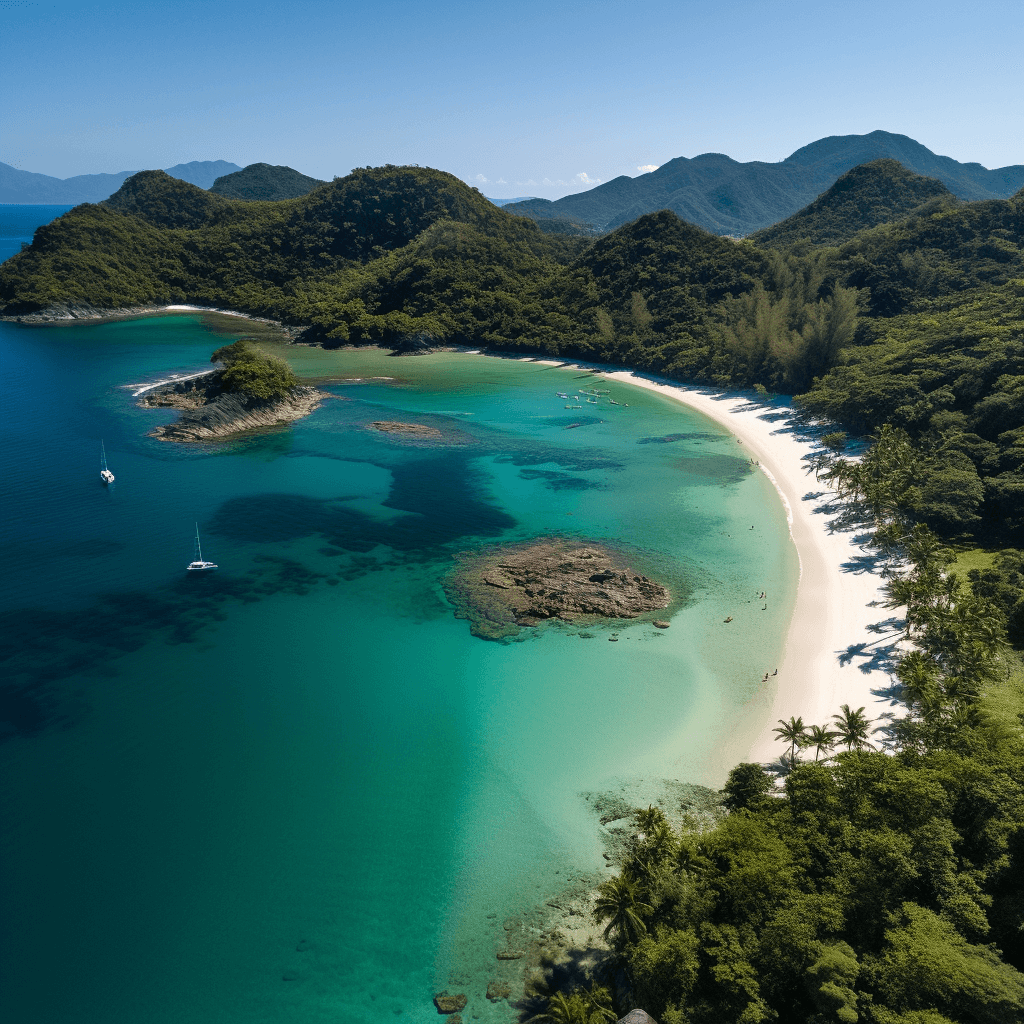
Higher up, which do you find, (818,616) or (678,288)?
(678,288)

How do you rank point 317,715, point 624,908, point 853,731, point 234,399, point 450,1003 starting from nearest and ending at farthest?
point 624,908, point 450,1003, point 853,731, point 317,715, point 234,399

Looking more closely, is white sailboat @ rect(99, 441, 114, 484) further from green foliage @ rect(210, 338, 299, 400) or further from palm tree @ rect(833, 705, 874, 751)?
palm tree @ rect(833, 705, 874, 751)

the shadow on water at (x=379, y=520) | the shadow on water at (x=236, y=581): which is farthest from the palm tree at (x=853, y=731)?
the shadow on water at (x=379, y=520)

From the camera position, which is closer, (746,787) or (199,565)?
(746,787)

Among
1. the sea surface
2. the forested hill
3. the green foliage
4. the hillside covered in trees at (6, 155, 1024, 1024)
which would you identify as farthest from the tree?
the forested hill

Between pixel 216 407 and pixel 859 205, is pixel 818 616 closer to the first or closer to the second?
pixel 216 407

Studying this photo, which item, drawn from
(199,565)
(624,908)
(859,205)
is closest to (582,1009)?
(624,908)

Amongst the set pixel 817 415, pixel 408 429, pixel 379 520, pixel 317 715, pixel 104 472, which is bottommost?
pixel 317 715
